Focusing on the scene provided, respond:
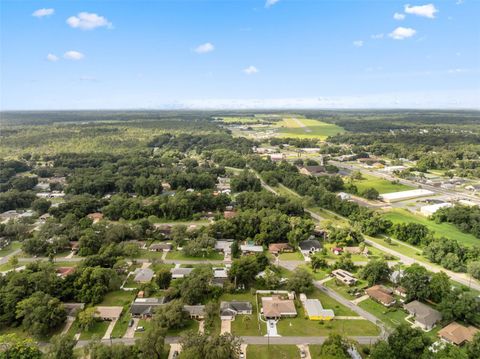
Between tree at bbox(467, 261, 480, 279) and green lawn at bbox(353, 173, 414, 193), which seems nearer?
tree at bbox(467, 261, 480, 279)

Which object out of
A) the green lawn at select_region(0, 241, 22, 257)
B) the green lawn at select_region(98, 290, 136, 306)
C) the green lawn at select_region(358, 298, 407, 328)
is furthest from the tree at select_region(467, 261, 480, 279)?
the green lawn at select_region(0, 241, 22, 257)

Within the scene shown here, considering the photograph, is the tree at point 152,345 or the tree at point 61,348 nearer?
the tree at point 61,348

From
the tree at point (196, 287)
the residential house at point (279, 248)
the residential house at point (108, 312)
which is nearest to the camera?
the residential house at point (108, 312)

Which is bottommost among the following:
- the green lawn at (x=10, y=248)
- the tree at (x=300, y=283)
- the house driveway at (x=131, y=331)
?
the house driveway at (x=131, y=331)

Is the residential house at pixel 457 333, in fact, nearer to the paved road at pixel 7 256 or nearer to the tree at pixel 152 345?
the tree at pixel 152 345

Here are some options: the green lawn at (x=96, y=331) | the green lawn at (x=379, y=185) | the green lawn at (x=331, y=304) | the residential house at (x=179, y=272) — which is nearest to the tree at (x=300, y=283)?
the green lawn at (x=331, y=304)

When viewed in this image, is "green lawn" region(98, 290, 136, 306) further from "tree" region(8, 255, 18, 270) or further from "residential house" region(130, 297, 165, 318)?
"tree" region(8, 255, 18, 270)

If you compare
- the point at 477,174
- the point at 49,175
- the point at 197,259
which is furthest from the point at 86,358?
the point at 477,174
